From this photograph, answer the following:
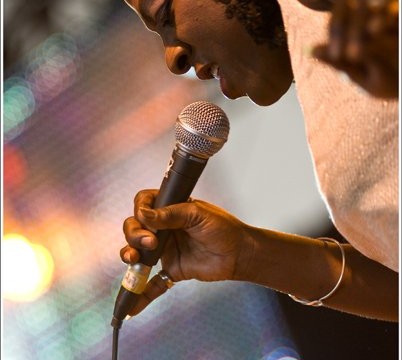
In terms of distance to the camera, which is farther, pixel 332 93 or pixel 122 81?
pixel 122 81

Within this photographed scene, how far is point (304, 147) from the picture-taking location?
149 cm

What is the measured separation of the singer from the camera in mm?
728

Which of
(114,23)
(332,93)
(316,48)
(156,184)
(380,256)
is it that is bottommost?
(156,184)

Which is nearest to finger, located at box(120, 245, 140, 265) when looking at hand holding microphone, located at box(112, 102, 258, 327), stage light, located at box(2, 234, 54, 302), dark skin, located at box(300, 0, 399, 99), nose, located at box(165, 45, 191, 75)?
hand holding microphone, located at box(112, 102, 258, 327)

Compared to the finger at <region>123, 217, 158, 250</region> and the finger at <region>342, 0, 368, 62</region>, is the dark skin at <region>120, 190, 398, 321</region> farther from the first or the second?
the finger at <region>342, 0, 368, 62</region>

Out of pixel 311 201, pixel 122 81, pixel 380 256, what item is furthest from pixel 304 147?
pixel 380 256

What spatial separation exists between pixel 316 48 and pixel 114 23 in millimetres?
1341

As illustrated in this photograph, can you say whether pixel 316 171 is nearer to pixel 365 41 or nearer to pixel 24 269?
pixel 365 41

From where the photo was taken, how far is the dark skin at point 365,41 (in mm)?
404

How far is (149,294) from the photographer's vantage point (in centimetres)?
103

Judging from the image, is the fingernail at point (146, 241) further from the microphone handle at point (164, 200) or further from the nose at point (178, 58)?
the nose at point (178, 58)

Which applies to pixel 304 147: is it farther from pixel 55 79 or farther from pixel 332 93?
pixel 332 93

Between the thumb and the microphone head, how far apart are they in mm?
84

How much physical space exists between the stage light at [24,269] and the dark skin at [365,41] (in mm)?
1398
